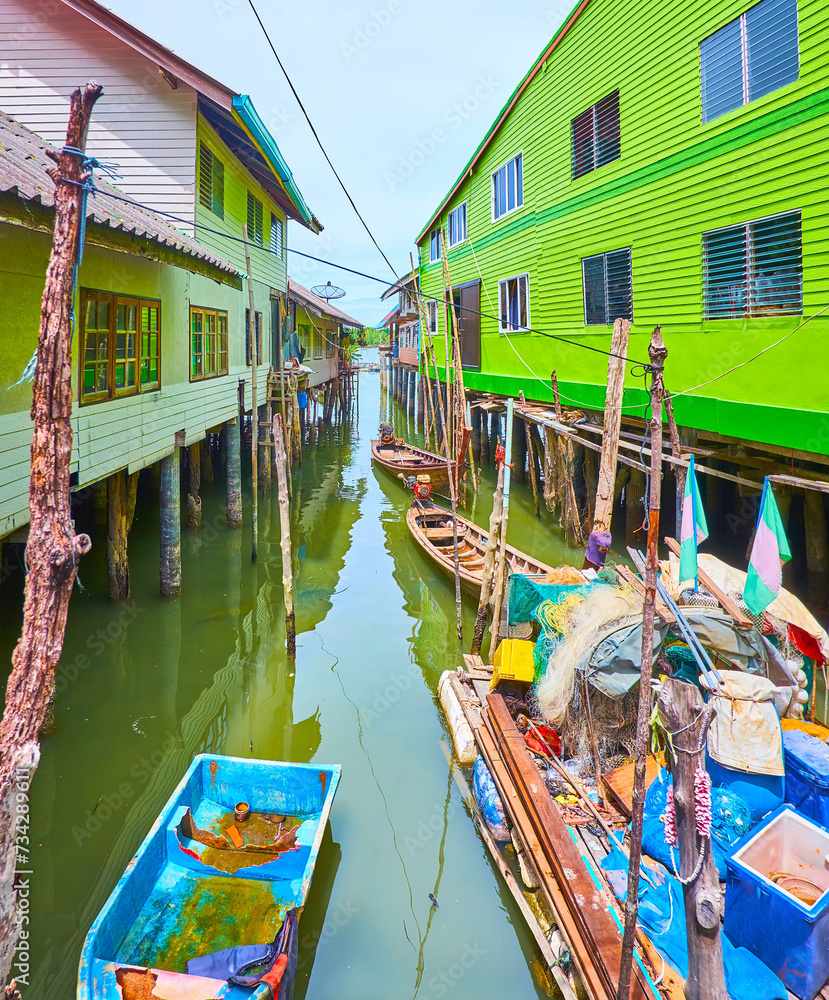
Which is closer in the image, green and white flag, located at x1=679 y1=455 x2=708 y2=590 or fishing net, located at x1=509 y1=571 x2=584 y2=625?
green and white flag, located at x1=679 y1=455 x2=708 y2=590

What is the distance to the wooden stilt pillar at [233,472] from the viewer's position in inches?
620

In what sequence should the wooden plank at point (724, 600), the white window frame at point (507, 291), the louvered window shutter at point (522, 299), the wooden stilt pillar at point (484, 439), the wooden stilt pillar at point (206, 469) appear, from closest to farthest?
the wooden plank at point (724, 600), the white window frame at point (507, 291), the louvered window shutter at point (522, 299), the wooden stilt pillar at point (206, 469), the wooden stilt pillar at point (484, 439)

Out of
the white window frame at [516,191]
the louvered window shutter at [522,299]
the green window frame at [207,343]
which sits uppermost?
the white window frame at [516,191]

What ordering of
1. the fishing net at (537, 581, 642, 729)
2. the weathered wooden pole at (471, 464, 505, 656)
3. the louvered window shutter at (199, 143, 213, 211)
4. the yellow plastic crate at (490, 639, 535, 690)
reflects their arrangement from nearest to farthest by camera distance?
the fishing net at (537, 581, 642, 729) < the yellow plastic crate at (490, 639, 535, 690) < the weathered wooden pole at (471, 464, 505, 656) < the louvered window shutter at (199, 143, 213, 211)

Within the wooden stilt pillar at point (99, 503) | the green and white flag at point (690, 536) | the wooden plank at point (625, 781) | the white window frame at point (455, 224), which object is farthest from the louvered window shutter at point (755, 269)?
the white window frame at point (455, 224)

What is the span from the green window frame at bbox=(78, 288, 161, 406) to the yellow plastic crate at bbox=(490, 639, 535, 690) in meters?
5.91

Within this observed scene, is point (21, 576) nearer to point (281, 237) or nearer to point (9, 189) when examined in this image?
point (9, 189)

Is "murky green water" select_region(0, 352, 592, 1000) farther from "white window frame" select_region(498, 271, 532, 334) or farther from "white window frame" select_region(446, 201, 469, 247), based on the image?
"white window frame" select_region(446, 201, 469, 247)

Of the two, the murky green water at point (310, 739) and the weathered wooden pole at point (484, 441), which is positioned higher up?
the weathered wooden pole at point (484, 441)

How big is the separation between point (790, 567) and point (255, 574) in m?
9.88

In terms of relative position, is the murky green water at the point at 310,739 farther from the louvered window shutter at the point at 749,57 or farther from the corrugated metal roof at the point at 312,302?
the corrugated metal roof at the point at 312,302

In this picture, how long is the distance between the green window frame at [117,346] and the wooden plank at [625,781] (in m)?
7.22

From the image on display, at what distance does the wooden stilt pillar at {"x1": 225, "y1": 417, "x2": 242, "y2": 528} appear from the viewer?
15.7 m

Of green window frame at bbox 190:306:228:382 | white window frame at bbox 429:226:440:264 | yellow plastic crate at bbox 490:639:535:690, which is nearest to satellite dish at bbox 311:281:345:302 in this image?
white window frame at bbox 429:226:440:264
